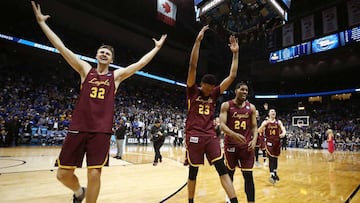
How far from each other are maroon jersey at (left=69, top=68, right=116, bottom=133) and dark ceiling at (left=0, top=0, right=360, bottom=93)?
35.6 ft

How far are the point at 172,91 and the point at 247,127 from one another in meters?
25.1

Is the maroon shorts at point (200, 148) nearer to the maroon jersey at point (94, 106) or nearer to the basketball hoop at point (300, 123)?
the maroon jersey at point (94, 106)

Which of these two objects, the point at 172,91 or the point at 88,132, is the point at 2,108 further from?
the point at 172,91

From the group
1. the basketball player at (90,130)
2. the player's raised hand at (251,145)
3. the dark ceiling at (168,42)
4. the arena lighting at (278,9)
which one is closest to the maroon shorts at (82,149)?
the basketball player at (90,130)

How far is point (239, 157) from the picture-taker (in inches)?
143

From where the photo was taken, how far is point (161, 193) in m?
4.65

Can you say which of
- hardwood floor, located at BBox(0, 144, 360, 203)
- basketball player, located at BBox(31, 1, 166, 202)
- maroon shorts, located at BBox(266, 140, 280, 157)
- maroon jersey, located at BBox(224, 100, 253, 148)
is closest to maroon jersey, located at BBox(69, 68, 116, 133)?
basketball player, located at BBox(31, 1, 166, 202)

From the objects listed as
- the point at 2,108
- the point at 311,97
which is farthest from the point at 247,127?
the point at 311,97

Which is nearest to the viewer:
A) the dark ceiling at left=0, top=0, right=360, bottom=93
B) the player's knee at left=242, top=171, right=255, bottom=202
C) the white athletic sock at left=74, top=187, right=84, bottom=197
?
the white athletic sock at left=74, top=187, right=84, bottom=197

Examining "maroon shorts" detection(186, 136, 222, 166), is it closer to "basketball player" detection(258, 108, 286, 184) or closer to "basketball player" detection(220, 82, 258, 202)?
"basketball player" detection(220, 82, 258, 202)

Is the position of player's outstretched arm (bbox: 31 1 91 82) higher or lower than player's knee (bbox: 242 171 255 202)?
higher

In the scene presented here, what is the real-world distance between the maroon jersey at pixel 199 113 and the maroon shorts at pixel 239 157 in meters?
0.49

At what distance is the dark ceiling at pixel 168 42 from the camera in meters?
16.6

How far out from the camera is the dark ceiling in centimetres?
1661
